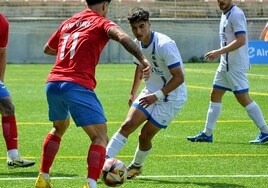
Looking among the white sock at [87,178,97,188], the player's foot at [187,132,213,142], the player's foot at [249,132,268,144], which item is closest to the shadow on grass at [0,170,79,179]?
the white sock at [87,178,97,188]

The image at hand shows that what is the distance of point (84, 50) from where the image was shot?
28.3 feet

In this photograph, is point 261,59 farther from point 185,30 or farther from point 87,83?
point 87,83

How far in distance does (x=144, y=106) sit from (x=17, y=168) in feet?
6.52

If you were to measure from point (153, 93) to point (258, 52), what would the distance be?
24559mm

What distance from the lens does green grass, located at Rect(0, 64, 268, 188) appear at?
9.95 m

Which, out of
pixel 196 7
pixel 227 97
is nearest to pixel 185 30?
pixel 196 7

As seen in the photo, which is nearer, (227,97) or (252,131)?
(252,131)

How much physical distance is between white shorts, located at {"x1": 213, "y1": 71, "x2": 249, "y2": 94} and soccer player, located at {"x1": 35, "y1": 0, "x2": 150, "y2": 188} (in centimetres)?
496

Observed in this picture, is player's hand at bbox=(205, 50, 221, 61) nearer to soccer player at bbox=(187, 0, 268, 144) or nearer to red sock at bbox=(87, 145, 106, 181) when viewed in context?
soccer player at bbox=(187, 0, 268, 144)

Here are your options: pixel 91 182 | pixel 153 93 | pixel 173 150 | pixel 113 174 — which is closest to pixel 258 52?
pixel 173 150

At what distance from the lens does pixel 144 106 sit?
9992 mm

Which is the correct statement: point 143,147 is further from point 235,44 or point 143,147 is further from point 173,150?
point 235,44

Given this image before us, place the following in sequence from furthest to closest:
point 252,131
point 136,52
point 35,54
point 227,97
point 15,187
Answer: point 35,54 < point 227,97 < point 252,131 < point 15,187 < point 136,52

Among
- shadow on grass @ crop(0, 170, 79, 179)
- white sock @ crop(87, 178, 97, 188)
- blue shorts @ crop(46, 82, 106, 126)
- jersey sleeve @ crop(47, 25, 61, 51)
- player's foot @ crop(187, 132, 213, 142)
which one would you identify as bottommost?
player's foot @ crop(187, 132, 213, 142)
